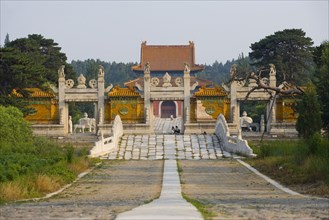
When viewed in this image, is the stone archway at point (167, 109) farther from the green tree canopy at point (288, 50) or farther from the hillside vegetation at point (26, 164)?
the hillside vegetation at point (26, 164)

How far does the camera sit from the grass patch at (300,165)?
16.4 m

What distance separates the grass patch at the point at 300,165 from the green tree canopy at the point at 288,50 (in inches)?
1033

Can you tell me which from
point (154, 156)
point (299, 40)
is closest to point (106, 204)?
point (154, 156)

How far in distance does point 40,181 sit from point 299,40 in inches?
1548

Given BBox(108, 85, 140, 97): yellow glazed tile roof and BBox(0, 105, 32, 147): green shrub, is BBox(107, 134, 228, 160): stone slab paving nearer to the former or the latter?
BBox(108, 85, 140, 97): yellow glazed tile roof

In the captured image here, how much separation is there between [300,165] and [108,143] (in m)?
12.9

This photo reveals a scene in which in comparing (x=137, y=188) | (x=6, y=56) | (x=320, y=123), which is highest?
(x=6, y=56)

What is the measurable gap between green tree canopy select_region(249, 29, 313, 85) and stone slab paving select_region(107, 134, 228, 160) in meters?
17.9

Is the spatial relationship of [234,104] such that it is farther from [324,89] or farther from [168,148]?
[324,89]

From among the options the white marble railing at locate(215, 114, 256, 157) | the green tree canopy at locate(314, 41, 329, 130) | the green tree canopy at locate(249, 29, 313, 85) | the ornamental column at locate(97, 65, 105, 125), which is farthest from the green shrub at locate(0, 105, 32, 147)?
the green tree canopy at locate(249, 29, 313, 85)

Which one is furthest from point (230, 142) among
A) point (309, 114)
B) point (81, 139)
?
point (81, 139)

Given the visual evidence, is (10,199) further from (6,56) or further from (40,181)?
(6,56)

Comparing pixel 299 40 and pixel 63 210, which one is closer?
pixel 63 210

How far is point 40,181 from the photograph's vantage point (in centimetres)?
1544
